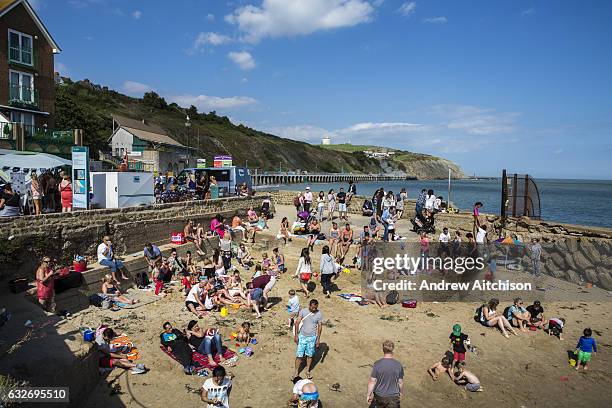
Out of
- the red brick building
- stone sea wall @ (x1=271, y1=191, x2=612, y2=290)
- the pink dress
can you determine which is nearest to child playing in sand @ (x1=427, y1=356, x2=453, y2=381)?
stone sea wall @ (x1=271, y1=191, x2=612, y2=290)

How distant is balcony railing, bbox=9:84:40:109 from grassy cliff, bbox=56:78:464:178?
1900cm

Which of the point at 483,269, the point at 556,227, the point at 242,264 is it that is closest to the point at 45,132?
the point at 242,264

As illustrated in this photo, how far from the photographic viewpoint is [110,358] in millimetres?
8070

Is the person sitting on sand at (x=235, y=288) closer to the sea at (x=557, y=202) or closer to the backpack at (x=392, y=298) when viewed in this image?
the backpack at (x=392, y=298)

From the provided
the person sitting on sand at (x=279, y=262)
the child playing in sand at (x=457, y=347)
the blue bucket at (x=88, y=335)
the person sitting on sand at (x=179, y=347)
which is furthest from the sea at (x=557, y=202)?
the blue bucket at (x=88, y=335)

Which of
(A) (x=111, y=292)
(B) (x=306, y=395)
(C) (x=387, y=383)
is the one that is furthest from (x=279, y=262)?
(C) (x=387, y=383)

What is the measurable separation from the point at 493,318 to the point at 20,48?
28.2m

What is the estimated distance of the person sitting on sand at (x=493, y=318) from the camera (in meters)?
10.6

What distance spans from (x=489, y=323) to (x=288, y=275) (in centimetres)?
656

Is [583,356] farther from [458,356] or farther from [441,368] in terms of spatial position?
[441,368]

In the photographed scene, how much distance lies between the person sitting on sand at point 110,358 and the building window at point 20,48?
2296 centimetres

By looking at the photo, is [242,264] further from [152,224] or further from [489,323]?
[489,323]

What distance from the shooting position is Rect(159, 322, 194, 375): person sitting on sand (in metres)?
8.35

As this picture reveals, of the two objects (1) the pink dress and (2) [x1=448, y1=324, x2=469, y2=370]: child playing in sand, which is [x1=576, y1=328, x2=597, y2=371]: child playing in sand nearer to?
(2) [x1=448, y1=324, x2=469, y2=370]: child playing in sand
